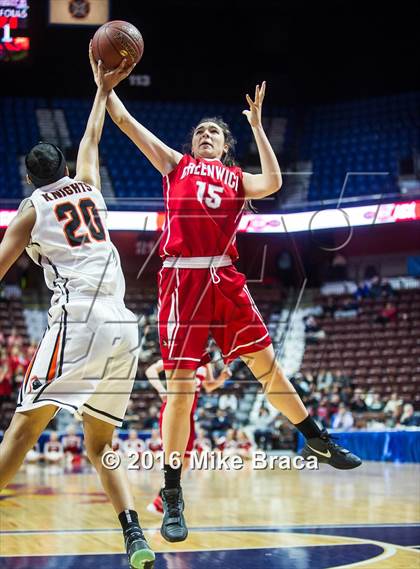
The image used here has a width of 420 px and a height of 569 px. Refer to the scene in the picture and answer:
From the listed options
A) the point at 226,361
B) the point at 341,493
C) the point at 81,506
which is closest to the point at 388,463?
the point at 341,493

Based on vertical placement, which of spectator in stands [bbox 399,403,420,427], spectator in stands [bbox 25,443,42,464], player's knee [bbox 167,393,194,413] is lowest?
spectator in stands [bbox 25,443,42,464]

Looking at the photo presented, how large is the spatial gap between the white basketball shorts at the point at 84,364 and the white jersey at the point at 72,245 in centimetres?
9

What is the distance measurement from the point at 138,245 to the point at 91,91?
15.0 ft

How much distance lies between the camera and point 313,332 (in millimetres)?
19016

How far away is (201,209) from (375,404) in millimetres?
12240

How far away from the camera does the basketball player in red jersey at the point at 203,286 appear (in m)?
5.14

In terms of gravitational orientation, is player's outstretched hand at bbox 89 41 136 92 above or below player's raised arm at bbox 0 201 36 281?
above

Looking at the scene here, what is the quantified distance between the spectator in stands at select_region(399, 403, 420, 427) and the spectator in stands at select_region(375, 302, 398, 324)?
10.8 feet

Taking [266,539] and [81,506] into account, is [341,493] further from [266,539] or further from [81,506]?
[266,539]

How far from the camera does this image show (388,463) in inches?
623

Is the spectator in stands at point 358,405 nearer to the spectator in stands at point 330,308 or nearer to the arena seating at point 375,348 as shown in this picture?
the arena seating at point 375,348

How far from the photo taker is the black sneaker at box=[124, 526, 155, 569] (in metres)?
4.30

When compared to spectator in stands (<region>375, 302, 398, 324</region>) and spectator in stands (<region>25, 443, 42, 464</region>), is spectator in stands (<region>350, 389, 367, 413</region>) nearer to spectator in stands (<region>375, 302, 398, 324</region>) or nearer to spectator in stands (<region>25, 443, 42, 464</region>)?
spectator in stands (<region>375, 302, 398, 324</region>)

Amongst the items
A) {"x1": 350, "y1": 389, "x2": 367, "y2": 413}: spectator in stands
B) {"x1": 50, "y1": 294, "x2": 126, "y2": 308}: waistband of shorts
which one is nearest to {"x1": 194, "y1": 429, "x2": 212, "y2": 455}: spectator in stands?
{"x1": 350, "y1": 389, "x2": 367, "y2": 413}: spectator in stands
